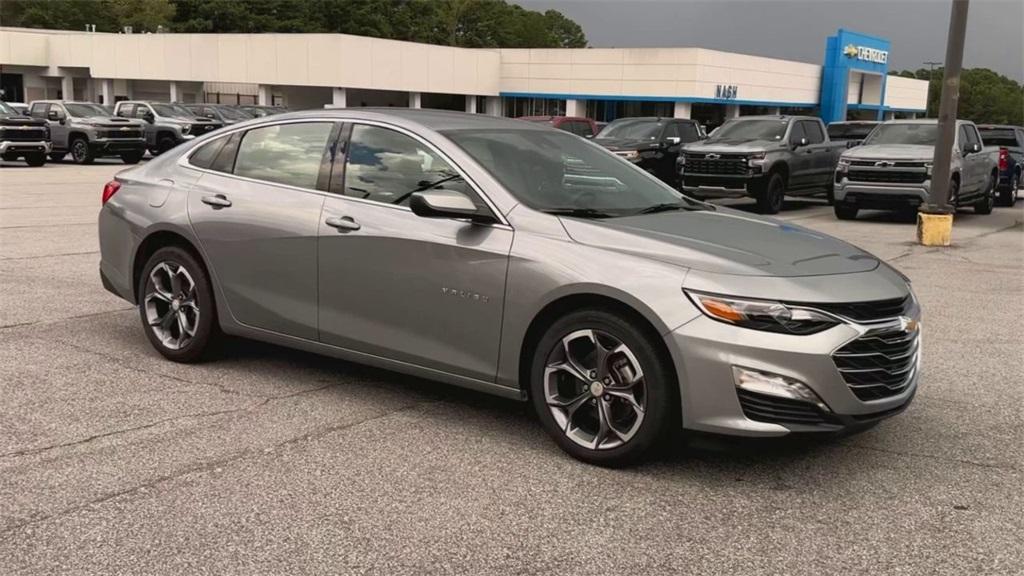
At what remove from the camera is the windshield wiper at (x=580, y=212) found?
15.5 ft

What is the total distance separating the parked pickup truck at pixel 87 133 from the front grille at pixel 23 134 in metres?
1.15

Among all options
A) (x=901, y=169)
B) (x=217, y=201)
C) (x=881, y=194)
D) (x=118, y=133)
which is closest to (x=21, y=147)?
(x=118, y=133)

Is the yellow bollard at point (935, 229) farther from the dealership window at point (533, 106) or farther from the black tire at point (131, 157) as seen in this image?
the dealership window at point (533, 106)

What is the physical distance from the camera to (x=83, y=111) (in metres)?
29.0

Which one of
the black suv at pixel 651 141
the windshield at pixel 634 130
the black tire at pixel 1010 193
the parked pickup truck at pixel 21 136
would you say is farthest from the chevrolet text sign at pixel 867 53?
the parked pickup truck at pixel 21 136

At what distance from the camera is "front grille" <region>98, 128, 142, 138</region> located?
2781 cm

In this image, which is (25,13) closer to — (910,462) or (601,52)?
(601,52)

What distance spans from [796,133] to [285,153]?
15.0m

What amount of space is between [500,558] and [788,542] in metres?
1.14

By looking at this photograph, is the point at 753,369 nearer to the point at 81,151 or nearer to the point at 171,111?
the point at 81,151

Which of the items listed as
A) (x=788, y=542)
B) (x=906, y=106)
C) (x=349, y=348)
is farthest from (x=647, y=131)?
(x=906, y=106)

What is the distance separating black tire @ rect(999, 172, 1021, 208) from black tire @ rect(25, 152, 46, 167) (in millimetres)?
25374

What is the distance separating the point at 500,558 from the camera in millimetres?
3523

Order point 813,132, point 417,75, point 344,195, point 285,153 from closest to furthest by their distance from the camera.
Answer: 1. point 344,195
2. point 285,153
3. point 813,132
4. point 417,75
